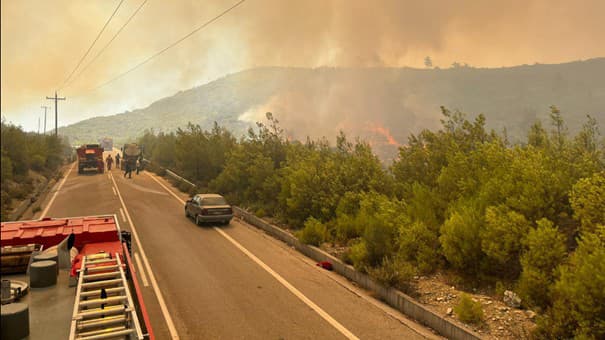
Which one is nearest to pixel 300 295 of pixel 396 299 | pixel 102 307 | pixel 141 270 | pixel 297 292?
pixel 297 292

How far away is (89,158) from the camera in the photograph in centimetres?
4603

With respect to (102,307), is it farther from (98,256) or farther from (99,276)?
(98,256)

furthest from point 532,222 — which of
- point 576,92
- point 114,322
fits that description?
point 576,92

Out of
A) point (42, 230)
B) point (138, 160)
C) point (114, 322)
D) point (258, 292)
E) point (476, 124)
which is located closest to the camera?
point (114, 322)

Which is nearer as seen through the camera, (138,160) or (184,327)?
(184,327)

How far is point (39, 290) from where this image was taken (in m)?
6.33

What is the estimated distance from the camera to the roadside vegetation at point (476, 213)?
8.12 metres

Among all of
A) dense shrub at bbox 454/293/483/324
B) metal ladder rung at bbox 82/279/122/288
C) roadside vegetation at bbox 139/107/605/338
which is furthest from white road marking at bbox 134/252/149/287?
dense shrub at bbox 454/293/483/324

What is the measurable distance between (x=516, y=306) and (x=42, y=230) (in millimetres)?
10927

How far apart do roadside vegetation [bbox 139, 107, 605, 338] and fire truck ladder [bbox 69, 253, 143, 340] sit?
23.0ft

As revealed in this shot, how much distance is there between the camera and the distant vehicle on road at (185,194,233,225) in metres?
20.1

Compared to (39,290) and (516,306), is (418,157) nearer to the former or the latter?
(516,306)

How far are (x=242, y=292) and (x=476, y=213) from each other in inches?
270

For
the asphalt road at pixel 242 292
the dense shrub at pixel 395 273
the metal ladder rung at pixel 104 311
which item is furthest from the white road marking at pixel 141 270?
the metal ladder rung at pixel 104 311
